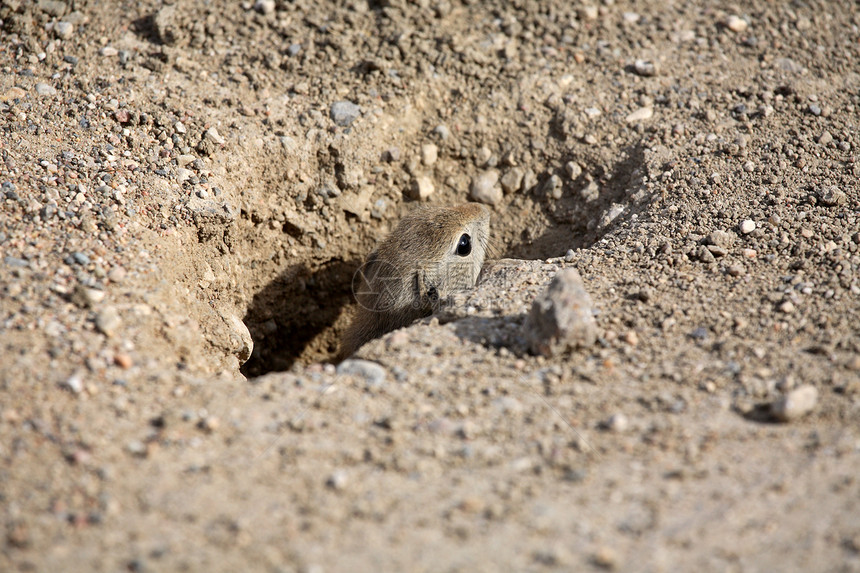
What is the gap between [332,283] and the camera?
5953mm

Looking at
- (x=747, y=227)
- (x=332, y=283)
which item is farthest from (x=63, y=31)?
(x=747, y=227)

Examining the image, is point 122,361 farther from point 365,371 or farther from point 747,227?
point 747,227

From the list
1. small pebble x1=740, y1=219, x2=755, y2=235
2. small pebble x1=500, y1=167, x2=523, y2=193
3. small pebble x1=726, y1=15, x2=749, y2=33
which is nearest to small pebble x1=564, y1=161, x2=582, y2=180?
small pebble x1=500, y1=167, x2=523, y2=193

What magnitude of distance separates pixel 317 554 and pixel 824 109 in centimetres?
473

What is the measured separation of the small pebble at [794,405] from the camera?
3004 millimetres

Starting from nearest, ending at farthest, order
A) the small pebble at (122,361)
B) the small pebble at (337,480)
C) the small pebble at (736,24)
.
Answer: the small pebble at (337,480) < the small pebble at (122,361) < the small pebble at (736,24)

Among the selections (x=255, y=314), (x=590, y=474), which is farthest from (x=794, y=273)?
(x=255, y=314)

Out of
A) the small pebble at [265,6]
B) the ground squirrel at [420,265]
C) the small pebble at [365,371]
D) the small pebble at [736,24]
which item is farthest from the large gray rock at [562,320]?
the small pebble at [265,6]

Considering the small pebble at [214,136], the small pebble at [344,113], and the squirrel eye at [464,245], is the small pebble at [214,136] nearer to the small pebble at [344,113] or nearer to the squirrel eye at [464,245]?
the small pebble at [344,113]

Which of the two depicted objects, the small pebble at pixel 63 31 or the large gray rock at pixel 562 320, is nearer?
the large gray rock at pixel 562 320

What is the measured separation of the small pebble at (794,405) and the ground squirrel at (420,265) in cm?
237

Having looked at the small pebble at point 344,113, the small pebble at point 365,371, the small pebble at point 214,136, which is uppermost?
the small pebble at point 344,113

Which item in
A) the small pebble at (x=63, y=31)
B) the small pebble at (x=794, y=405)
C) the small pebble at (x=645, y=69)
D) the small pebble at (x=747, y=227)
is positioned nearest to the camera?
the small pebble at (x=794, y=405)

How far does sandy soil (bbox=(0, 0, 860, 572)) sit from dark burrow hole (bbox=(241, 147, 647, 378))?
0.03m
